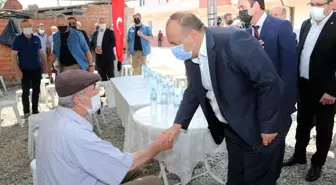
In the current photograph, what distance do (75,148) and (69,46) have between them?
4074mm

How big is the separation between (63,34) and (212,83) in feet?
13.5

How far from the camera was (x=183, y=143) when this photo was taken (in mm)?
2328

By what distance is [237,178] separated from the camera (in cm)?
196

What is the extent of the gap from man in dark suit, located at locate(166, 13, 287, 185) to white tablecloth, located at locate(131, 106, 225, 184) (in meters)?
0.47

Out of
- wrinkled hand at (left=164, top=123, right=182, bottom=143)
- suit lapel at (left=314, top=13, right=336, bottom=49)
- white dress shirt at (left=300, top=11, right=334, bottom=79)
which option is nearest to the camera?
wrinkled hand at (left=164, top=123, right=182, bottom=143)

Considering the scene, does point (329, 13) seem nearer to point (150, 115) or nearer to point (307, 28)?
point (307, 28)

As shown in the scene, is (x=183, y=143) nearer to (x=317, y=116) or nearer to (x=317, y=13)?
(x=317, y=116)

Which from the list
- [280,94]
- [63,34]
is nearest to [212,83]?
[280,94]

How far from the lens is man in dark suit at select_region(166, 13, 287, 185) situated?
5.06 ft

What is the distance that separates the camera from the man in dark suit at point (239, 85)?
1542mm

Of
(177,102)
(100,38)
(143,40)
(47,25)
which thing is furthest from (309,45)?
(47,25)

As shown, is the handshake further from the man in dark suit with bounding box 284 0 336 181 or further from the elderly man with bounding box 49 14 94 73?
the elderly man with bounding box 49 14 94 73

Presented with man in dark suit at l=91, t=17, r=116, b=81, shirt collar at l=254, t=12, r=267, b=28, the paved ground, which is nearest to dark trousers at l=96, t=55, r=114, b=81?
man in dark suit at l=91, t=17, r=116, b=81

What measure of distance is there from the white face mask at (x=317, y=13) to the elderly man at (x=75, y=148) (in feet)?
6.68
